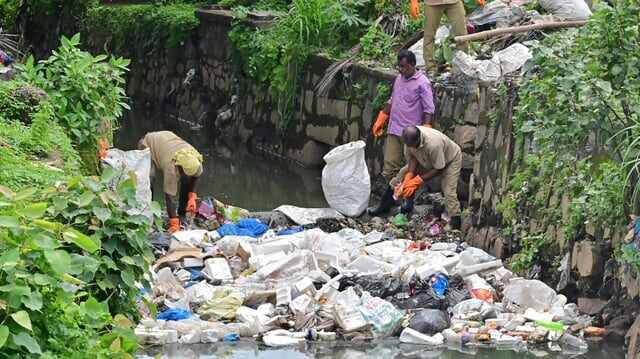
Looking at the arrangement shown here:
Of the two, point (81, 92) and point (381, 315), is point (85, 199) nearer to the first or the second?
point (381, 315)

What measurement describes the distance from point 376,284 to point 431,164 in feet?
9.01

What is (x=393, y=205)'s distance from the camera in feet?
47.9

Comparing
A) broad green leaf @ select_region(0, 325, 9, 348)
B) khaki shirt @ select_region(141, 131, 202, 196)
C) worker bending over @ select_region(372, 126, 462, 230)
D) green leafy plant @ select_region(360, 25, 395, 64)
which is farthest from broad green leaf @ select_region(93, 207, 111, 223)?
green leafy plant @ select_region(360, 25, 395, 64)

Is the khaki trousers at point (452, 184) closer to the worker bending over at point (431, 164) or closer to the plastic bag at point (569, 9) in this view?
the worker bending over at point (431, 164)

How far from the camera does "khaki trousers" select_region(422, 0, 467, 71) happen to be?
1591 centimetres

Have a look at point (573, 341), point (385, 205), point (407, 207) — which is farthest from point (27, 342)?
point (385, 205)

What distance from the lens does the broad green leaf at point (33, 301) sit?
534 cm

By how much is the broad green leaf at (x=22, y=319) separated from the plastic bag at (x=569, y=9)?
37.3 feet

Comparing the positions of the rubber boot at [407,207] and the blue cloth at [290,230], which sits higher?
the rubber boot at [407,207]

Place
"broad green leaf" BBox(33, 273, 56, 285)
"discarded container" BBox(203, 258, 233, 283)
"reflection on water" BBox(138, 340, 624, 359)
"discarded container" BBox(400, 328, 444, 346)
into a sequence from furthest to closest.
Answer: "discarded container" BBox(203, 258, 233, 283), "discarded container" BBox(400, 328, 444, 346), "reflection on water" BBox(138, 340, 624, 359), "broad green leaf" BBox(33, 273, 56, 285)

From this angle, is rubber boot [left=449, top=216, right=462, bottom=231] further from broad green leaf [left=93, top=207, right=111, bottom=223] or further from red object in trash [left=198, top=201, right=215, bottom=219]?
broad green leaf [left=93, top=207, right=111, bottom=223]

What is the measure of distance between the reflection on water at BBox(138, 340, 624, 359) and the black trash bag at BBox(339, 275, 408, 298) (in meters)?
0.85

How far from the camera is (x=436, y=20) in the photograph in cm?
1596

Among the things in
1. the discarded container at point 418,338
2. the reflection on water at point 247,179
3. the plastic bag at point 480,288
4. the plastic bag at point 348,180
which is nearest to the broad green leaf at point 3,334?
the discarded container at point 418,338
